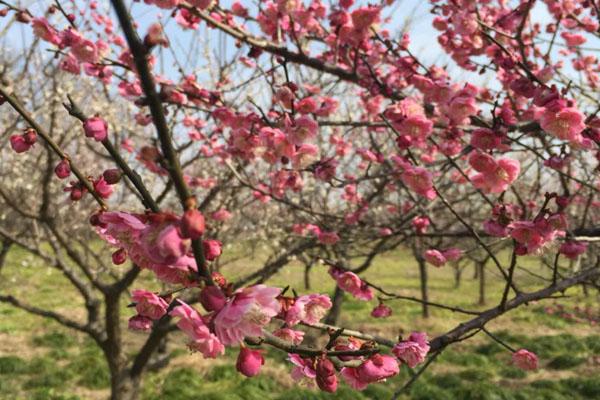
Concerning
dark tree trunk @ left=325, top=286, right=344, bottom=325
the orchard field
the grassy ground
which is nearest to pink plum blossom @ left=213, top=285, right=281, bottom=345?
the orchard field

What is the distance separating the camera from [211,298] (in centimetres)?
88

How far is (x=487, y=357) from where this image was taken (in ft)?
27.8

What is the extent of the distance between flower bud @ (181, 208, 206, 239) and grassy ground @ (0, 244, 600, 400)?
4.47 m

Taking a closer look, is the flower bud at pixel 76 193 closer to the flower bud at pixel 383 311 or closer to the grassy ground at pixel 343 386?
the flower bud at pixel 383 311

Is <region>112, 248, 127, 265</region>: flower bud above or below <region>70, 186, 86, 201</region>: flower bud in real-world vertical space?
below

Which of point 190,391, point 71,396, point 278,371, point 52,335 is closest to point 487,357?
point 278,371

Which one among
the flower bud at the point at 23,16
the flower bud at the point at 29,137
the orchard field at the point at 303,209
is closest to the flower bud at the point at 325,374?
the orchard field at the point at 303,209

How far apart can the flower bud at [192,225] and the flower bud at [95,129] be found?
1.35 ft

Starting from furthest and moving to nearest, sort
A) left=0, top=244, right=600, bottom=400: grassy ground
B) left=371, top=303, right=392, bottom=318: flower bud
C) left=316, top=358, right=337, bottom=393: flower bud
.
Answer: left=0, top=244, right=600, bottom=400: grassy ground < left=371, top=303, right=392, bottom=318: flower bud < left=316, top=358, right=337, bottom=393: flower bud

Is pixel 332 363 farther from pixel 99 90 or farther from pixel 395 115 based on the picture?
pixel 99 90

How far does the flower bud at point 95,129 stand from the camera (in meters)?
1.05

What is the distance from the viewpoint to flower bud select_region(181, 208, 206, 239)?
0.75 m

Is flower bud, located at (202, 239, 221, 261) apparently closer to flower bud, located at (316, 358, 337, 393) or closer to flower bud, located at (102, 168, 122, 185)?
flower bud, located at (102, 168, 122, 185)

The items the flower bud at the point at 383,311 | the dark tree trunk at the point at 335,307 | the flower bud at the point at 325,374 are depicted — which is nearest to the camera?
the flower bud at the point at 325,374
